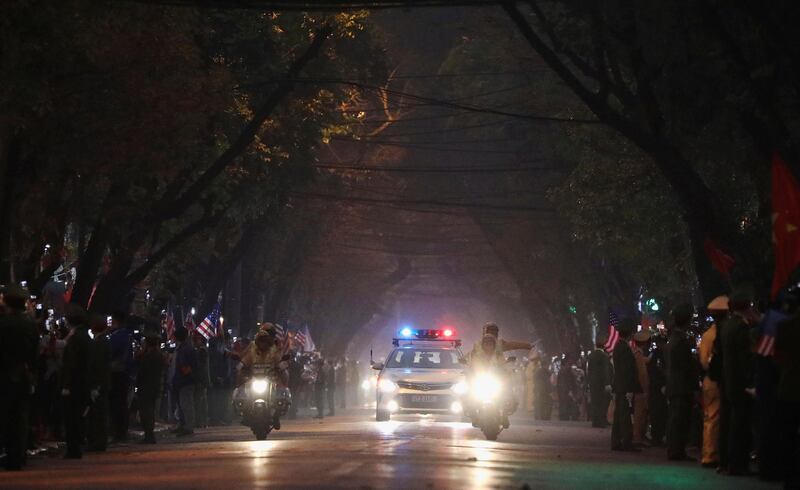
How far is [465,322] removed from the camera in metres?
132

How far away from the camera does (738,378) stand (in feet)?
59.3

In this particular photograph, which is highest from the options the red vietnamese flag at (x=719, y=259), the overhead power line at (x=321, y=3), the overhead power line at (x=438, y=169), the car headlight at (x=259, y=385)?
the overhead power line at (x=438, y=169)

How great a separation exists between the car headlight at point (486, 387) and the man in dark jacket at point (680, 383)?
6.17 metres

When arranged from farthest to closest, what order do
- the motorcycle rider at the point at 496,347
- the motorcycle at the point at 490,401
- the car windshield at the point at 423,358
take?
1. the car windshield at the point at 423,358
2. the motorcycle rider at the point at 496,347
3. the motorcycle at the point at 490,401

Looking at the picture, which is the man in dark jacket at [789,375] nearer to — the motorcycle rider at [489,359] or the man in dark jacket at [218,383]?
the motorcycle rider at [489,359]

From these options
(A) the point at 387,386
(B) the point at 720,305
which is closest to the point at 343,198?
(A) the point at 387,386

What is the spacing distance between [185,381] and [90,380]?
32.1ft

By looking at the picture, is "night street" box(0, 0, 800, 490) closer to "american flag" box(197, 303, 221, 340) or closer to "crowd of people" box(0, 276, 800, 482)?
"crowd of people" box(0, 276, 800, 482)

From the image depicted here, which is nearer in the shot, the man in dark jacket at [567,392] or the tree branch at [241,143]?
the tree branch at [241,143]

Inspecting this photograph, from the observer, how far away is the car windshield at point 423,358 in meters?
35.6

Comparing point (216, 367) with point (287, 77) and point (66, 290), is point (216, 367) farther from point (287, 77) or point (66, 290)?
point (287, 77)

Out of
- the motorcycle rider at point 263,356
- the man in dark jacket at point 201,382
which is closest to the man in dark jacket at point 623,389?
the motorcycle rider at point 263,356

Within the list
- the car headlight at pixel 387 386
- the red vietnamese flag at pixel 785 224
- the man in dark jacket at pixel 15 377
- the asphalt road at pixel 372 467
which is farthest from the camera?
the car headlight at pixel 387 386

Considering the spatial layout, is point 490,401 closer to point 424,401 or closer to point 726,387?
point 424,401
